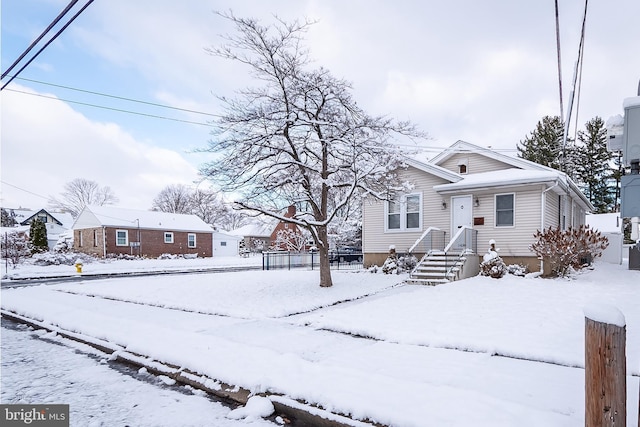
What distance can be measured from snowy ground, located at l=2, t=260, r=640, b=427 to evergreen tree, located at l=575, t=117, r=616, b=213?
31.2m

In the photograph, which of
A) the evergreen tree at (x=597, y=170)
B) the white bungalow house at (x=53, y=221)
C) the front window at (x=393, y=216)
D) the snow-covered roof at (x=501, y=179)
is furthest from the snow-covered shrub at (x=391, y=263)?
the white bungalow house at (x=53, y=221)

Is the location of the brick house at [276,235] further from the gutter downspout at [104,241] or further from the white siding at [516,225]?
the gutter downspout at [104,241]

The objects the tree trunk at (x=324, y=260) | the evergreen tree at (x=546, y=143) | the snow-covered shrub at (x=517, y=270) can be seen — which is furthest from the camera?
the evergreen tree at (x=546, y=143)

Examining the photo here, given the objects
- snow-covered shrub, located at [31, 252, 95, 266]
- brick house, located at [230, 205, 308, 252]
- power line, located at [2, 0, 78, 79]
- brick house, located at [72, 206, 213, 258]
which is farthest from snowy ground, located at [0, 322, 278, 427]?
brick house, located at [72, 206, 213, 258]

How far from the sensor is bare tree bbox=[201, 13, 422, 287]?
10.4 metres

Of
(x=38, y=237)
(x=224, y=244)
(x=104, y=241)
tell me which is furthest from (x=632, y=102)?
(x=224, y=244)

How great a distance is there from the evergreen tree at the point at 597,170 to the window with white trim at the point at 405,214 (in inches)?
1212

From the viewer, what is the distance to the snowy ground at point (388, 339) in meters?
3.43

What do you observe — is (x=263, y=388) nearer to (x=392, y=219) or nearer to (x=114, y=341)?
(x=114, y=341)

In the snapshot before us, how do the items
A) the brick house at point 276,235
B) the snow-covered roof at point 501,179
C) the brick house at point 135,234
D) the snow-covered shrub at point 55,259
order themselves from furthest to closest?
the brick house at point 135,234 → the snow-covered shrub at point 55,259 → the snow-covered roof at point 501,179 → the brick house at point 276,235

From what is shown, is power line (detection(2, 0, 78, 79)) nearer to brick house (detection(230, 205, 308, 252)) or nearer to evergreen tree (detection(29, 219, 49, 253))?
brick house (detection(230, 205, 308, 252))

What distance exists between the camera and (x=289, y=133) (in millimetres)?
10914

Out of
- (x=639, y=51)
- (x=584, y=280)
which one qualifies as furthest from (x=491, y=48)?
(x=584, y=280)

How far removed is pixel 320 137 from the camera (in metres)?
10.9
